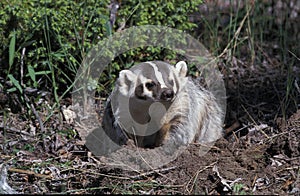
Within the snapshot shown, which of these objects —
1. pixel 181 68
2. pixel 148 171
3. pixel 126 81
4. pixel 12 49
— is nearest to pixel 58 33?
pixel 12 49

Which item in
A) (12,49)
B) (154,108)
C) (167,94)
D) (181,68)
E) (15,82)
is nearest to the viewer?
(167,94)

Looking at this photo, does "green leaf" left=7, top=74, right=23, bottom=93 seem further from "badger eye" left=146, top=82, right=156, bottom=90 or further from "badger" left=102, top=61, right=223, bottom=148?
"badger eye" left=146, top=82, right=156, bottom=90

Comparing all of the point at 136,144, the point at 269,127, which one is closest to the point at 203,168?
the point at 136,144

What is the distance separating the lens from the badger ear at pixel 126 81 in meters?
3.64

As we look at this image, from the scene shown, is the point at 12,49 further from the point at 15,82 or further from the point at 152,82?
the point at 152,82

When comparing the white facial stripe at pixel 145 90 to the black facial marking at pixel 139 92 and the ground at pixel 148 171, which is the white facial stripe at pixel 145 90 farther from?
the ground at pixel 148 171

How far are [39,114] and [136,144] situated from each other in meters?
1.14

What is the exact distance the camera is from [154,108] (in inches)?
144

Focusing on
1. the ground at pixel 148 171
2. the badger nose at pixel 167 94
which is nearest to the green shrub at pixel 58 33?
the ground at pixel 148 171

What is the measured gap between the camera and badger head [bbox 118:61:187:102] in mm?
3434

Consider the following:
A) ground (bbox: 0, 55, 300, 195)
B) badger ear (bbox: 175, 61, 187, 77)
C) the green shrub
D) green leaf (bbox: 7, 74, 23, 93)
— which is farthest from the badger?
green leaf (bbox: 7, 74, 23, 93)

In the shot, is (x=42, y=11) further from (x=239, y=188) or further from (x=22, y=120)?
(x=239, y=188)

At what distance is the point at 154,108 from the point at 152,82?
259 mm

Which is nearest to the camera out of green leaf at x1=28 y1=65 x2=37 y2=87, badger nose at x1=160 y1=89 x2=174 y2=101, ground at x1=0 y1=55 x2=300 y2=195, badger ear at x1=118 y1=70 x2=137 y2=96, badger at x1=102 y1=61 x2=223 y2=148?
ground at x1=0 y1=55 x2=300 y2=195
